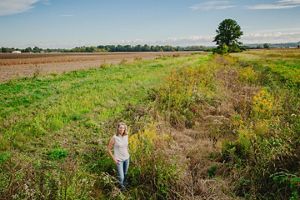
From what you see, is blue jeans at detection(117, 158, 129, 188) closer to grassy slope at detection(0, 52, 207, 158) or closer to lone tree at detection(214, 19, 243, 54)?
grassy slope at detection(0, 52, 207, 158)

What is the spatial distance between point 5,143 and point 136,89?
9882 millimetres

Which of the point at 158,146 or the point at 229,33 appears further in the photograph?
the point at 229,33

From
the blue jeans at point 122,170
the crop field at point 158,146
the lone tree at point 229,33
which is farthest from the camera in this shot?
the lone tree at point 229,33

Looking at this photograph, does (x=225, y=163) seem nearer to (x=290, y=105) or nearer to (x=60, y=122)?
(x=290, y=105)

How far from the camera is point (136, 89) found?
17.9 metres

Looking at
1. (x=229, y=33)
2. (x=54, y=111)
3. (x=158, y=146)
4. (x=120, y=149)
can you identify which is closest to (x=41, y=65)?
(x=54, y=111)

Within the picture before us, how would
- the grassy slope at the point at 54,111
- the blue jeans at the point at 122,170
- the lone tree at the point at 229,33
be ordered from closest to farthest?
the blue jeans at the point at 122,170 → the grassy slope at the point at 54,111 → the lone tree at the point at 229,33

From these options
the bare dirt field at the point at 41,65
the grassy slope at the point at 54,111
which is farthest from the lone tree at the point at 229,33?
the grassy slope at the point at 54,111

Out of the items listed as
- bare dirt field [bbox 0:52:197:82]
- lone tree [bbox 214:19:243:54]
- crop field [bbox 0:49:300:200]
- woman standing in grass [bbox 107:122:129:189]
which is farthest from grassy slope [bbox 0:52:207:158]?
lone tree [bbox 214:19:243:54]

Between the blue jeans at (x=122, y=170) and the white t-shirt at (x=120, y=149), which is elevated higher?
the white t-shirt at (x=120, y=149)

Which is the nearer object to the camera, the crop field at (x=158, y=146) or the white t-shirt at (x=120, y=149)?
the crop field at (x=158, y=146)

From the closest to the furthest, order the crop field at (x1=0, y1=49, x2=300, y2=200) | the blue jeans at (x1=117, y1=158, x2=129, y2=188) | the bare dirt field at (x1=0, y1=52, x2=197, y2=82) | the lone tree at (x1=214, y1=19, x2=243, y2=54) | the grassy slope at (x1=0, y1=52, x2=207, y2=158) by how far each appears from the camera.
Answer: the crop field at (x1=0, y1=49, x2=300, y2=200), the blue jeans at (x1=117, y1=158, x2=129, y2=188), the grassy slope at (x1=0, y1=52, x2=207, y2=158), the bare dirt field at (x1=0, y1=52, x2=197, y2=82), the lone tree at (x1=214, y1=19, x2=243, y2=54)

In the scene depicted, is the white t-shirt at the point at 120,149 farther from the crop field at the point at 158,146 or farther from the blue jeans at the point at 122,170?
the crop field at the point at 158,146

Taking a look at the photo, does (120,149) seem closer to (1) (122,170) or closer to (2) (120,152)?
(2) (120,152)
